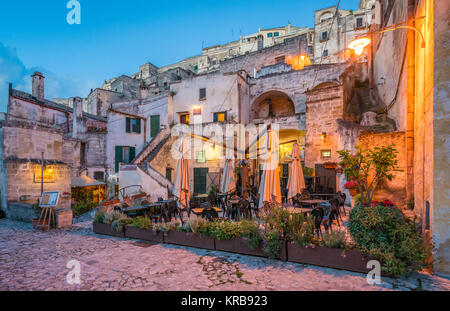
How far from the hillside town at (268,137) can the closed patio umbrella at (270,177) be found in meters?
0.05

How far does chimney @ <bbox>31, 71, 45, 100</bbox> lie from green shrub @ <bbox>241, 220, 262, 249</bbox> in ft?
82.0

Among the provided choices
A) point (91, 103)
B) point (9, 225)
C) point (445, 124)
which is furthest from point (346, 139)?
point (91, 103)

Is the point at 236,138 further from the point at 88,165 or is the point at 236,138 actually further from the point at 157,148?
the point at 88,165

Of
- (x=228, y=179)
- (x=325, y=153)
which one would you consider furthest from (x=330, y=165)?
(x=228, y=179)

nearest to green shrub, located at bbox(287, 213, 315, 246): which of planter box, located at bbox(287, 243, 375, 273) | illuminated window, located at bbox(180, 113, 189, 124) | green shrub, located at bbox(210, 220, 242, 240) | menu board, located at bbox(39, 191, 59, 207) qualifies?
planter box, located at bbox(287, 243, 375, 273)

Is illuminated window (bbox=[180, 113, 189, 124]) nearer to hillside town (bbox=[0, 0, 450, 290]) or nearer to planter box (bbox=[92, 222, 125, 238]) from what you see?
hillside town (bbox=[0, 0, 450, 290])

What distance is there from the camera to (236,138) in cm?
1875

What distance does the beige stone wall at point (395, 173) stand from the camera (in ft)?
23.5

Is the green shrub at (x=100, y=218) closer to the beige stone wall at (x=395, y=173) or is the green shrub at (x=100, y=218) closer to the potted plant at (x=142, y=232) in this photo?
the potted plant at (x=142, y=232)

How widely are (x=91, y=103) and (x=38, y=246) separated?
1132 inches

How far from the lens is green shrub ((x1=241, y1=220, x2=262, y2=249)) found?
5.27 meters

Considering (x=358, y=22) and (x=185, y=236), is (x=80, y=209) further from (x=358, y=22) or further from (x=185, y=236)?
(x=358, y=22)

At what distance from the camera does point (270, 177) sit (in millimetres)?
7812

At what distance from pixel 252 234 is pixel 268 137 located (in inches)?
144
